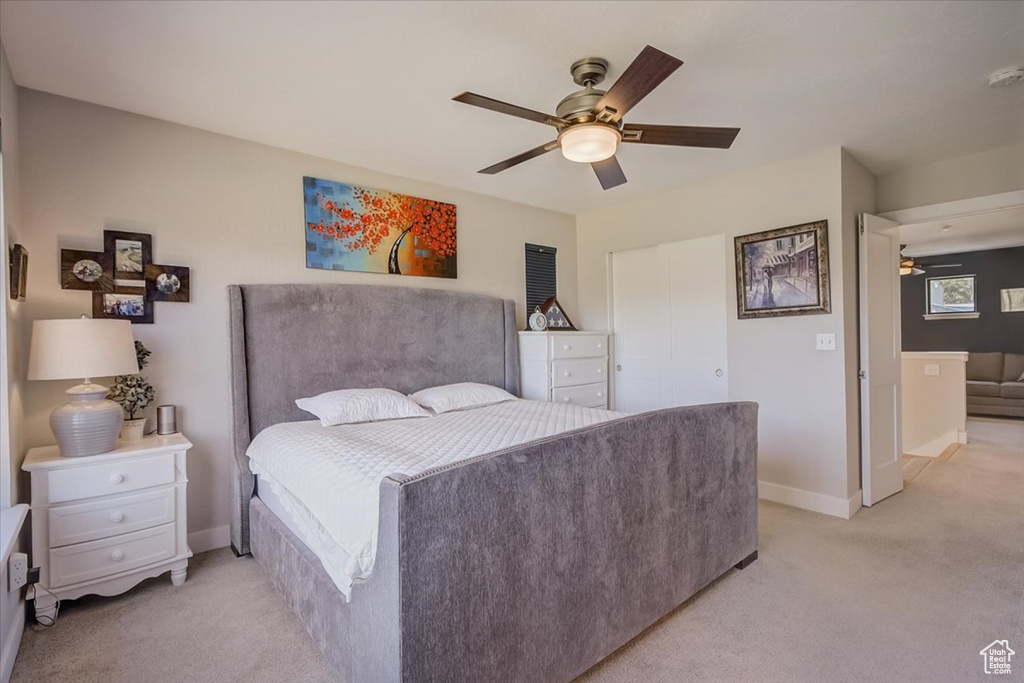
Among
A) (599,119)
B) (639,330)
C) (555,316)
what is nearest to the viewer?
(599,119)

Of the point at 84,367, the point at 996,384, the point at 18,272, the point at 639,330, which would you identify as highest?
the point at 18,272

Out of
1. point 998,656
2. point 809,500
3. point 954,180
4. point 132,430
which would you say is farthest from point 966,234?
point 132,430

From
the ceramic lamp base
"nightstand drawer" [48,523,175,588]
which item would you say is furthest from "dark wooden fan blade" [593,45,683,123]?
"nightstand drawer" [48,523,175,588]

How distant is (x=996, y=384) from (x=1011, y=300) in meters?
1.33

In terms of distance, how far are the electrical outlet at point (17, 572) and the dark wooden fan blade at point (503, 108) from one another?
2.42 meters

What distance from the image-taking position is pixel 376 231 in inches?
134

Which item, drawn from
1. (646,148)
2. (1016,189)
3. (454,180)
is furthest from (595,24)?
(1016,189)

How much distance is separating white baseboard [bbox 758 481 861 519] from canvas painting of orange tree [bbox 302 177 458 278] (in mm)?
2901

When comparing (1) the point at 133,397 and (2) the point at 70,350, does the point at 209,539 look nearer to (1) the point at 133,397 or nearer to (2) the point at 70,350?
(1) the point at 133,397

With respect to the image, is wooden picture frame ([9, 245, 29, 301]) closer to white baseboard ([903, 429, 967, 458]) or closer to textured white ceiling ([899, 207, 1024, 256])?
textured white ceiling ([899, 207, 1024, 256])

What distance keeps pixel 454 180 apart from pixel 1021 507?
4601mm

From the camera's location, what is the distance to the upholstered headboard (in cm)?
271

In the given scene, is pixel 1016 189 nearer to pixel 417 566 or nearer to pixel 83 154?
pixel 417 566

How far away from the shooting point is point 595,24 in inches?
72.0
